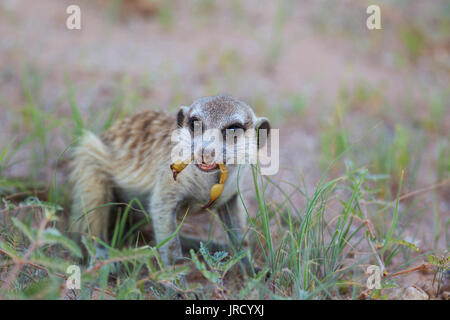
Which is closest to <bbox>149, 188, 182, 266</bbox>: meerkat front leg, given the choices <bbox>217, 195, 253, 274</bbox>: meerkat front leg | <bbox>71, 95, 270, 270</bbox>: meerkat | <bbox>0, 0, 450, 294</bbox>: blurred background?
<bbox>71, 95, 270, 270</bbox>: meerkat

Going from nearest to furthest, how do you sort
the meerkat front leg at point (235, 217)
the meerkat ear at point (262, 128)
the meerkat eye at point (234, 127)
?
1. the meerkat eye at point (234, 127)
2. the meerkat ear at point (262, 128)
3. the meerkat front leg at point (235, 217)

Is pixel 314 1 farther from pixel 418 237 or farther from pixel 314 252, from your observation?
pixel 314 252

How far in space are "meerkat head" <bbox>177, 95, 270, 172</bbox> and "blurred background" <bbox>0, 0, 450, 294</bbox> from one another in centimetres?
90

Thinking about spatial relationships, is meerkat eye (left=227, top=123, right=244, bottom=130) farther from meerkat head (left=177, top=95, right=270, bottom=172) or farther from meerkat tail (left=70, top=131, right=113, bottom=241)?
meerkat tail (left=70, top=131, right=113, bottom=241)

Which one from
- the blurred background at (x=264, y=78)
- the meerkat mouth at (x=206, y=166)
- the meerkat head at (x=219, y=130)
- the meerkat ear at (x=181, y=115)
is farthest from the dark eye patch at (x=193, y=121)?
the blurred background at (x=264, y=78)

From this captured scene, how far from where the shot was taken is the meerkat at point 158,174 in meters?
2.49

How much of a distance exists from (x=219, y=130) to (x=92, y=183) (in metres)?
1.23

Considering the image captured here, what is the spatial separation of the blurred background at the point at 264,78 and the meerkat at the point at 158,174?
14.3 inches

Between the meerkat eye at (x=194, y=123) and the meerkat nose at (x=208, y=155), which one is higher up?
the meerkat eye at (x=194, y=123)

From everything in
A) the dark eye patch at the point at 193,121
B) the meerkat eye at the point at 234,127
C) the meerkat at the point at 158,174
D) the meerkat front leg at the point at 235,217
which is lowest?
the meerkat front leg at the point at 235,217

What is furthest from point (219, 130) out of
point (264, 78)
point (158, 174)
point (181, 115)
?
point (264, 78)

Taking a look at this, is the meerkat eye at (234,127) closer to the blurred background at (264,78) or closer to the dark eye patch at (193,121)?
the dark eye patch at (193,121)

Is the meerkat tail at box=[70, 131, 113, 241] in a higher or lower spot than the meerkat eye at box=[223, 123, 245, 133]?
lower

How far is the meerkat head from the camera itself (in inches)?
88.3
